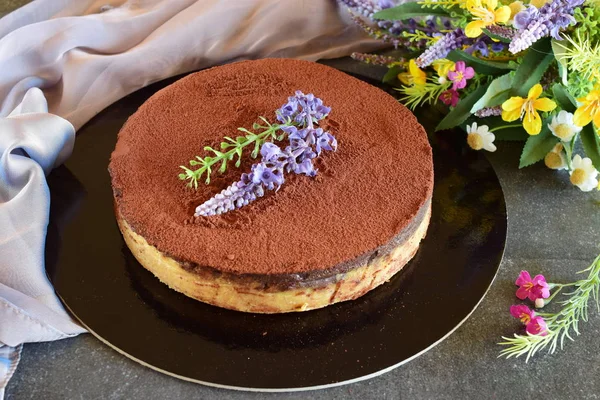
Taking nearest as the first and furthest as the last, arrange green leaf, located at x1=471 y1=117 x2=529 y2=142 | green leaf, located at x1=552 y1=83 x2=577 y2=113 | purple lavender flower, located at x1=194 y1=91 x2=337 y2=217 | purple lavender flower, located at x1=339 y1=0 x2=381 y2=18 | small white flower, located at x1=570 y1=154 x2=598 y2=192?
purple lavender flower, located at x1=194 y1=91 x2=337 y2=217 → green leaf, located at x1=552 y1=83 x2=577 y2=113 → small white flower, located at x1=570 y1=154 x2=598 y2=192 → green leaf, located at x1=471 y1=117 x2=529 y2=142 → purple lavender flower, located at x1=339 y1=0 x2=381 y2=18

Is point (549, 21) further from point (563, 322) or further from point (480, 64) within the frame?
point (563, 322)

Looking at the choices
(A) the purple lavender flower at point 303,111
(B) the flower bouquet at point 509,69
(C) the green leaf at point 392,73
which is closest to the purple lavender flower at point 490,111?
(B) the flower bouquet at point 509,69

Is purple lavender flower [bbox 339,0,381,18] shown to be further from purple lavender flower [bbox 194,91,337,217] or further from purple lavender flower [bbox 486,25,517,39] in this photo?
purple lavender flower [bbox 194,91,337,217]

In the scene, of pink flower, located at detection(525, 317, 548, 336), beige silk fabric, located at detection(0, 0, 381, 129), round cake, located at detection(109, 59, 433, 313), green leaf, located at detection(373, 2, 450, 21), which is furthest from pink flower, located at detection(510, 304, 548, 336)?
beige silk fabric, located at detection(0, 0, 381, 129)

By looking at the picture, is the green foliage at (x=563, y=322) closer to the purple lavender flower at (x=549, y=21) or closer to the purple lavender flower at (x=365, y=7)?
the purple lavender flower at (x=549, y=21)

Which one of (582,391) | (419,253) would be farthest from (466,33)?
(582,391)

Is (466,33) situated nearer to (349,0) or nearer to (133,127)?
(349,0)
